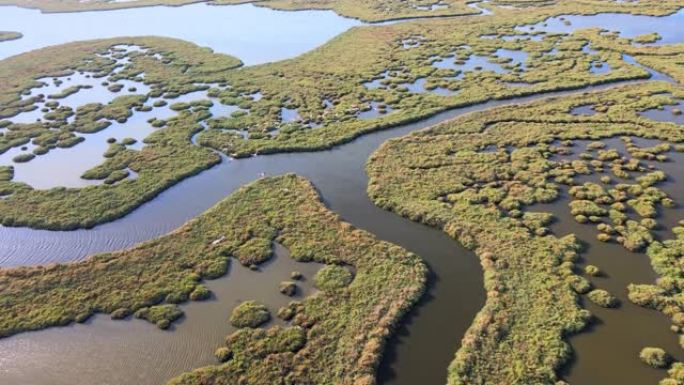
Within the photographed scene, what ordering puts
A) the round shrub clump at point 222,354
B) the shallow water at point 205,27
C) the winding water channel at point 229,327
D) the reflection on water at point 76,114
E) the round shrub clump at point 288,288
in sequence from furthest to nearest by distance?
1. the shallow water at point 205,27
2. the reflection on water at point 76,114
3. the round shrub clump at point 288,288
4. the round shrub clump at point 222,354
5. the winding water channel at point 229,327

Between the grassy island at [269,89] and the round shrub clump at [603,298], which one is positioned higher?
the grassy island at [269,89]

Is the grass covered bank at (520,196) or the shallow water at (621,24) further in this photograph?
the shallow water at (621,24)

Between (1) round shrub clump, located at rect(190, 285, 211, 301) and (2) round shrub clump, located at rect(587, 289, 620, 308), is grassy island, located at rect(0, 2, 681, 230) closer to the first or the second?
(1) round shrub clump, located at rect(190, 285, 211, 301)

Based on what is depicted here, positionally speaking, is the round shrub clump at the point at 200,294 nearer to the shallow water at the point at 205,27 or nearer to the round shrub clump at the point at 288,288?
the round shrub clump at the point at 288,288

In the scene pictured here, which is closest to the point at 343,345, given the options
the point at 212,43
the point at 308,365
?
the point at 308,365

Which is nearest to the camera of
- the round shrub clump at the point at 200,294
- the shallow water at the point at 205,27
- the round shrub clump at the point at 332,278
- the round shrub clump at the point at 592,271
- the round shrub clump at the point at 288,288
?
the round shrub clump at the point at 592,271

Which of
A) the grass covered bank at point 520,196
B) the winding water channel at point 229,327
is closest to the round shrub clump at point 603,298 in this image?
the winding water channel at point 229,327
